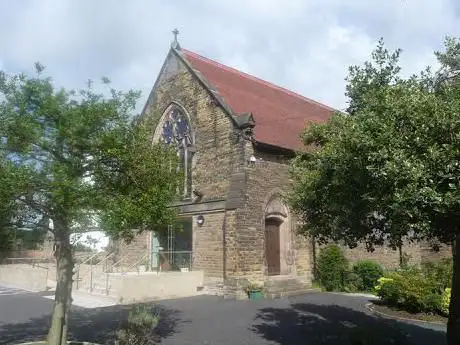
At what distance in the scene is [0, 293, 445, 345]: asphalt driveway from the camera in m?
9.81

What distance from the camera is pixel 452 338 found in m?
6.71

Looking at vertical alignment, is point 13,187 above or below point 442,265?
above

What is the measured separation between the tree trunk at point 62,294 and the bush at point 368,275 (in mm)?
14235

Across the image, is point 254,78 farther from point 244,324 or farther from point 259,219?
point 244,324

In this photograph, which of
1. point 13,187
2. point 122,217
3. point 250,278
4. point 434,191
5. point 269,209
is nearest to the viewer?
point 434,191

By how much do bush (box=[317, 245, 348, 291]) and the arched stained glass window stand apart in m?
6.62

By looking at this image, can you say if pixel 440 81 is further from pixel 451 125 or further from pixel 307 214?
pixel 307 214

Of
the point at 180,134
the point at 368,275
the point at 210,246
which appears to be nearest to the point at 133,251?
the point at 210,246

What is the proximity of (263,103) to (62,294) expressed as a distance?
16421 millimetres

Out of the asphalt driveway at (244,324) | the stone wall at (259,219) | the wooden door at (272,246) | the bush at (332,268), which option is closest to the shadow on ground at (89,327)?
the asphalt driveway at (244,324)

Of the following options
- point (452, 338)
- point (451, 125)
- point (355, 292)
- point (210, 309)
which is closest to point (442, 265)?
point (355, 292)

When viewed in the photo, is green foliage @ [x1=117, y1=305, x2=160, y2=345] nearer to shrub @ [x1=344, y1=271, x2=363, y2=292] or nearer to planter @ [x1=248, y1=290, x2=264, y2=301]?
planter @ [x1=248, y1=290, x2=264, y2=301]

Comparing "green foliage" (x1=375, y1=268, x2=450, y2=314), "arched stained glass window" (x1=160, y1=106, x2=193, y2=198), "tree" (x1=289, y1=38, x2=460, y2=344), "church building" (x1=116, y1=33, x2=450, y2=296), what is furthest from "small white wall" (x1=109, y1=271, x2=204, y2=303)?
"tree" (x1=289, y1=38, x2=460, y2=344)

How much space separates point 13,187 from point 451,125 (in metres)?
6.05
